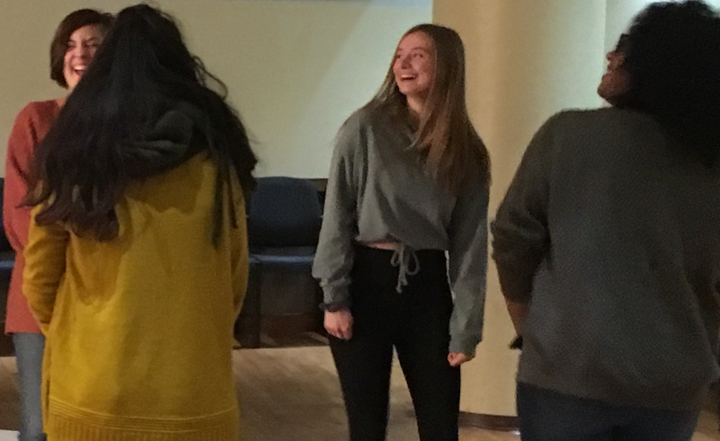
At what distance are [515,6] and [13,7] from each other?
10.4 feet

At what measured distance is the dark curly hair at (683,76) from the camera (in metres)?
1.26

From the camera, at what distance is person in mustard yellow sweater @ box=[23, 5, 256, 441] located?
1297mm

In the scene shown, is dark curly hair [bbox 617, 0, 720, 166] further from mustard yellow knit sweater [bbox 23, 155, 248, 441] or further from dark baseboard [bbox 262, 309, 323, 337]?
dark baseboard [bbox 262, 309, 323, 337]

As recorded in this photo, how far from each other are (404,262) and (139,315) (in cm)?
66

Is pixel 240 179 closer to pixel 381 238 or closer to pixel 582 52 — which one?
pixel 381 238

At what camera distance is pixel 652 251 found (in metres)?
1.25

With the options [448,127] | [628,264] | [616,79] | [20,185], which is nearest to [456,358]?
[448,127]

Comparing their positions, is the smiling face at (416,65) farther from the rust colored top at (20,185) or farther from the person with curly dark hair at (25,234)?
the rust colored top at (20,185)

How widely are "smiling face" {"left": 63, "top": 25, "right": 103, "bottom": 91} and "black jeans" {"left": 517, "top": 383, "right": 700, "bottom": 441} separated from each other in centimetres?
119

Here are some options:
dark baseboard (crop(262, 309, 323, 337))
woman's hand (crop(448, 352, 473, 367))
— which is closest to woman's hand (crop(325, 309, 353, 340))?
woman's hand (crop(448, 352, 473, 367))

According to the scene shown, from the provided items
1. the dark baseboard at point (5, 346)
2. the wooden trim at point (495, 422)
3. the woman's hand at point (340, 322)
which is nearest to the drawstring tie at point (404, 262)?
the woman's hand at point (340, 322)

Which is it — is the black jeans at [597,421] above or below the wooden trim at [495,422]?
above

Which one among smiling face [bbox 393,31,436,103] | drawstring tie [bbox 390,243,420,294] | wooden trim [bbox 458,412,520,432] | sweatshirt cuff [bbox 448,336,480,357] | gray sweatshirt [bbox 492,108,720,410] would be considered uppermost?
smiling face [bbox 393,31,436,103]

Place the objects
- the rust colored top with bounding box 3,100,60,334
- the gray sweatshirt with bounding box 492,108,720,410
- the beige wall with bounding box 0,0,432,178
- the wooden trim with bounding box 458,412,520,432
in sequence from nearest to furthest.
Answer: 1. the gray sweatshirt with bounding box 492,108,720,410
2. the rust colored top with bounding box 3,100,60,334
3. the wooden trim with bounding box 458,412,520,432
4. the beige wall with bounding box 0,0,432,178
